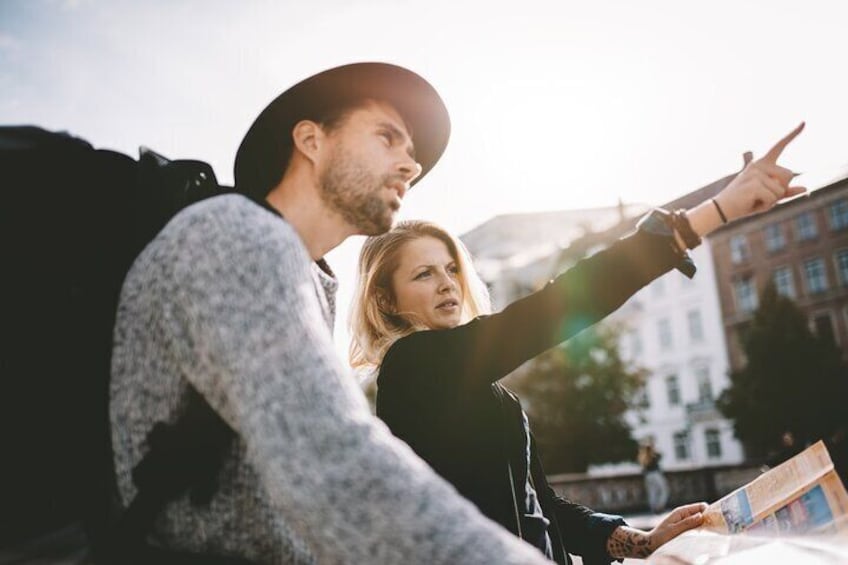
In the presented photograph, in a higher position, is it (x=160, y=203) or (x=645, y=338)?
(x=160, y=203)

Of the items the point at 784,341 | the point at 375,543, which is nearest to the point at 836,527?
the point at 375,543

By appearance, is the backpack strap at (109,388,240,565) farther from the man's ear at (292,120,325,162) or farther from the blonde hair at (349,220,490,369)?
the blonde hair at (349,220,490,369)

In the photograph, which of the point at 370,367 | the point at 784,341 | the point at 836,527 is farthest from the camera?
the point at 784,341

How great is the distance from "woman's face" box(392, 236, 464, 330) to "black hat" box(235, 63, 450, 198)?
0.93 meters

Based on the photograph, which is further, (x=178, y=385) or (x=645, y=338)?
(x=645, y=338)

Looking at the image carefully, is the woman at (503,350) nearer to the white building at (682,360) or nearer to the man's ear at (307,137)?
the man's ear at (307,137)

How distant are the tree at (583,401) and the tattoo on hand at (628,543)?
2529 cm

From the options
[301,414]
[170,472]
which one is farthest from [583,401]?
[301,414]

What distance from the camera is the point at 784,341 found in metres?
27.5

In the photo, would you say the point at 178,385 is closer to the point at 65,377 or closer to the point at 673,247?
the point at 65,377

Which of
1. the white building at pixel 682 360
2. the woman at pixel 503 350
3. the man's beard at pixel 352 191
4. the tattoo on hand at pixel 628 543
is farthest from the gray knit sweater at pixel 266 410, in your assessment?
the white building at pixel 682 360

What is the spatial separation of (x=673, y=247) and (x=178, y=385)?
3.50 feet

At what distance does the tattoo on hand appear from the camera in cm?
206

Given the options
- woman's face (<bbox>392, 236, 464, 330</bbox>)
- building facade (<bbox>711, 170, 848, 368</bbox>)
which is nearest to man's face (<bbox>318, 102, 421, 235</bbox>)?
woman's face (<bbox>392, 236, 464, 330</bbox>)
